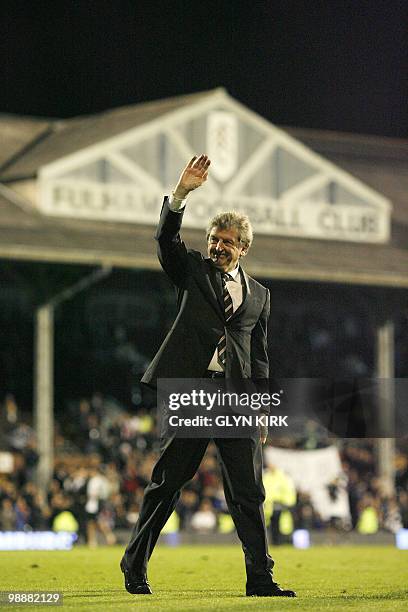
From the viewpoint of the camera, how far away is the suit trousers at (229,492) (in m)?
8.11

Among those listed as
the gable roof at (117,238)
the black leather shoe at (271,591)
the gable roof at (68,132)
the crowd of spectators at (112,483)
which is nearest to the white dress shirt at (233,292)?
the black leather shoe at (271,591)

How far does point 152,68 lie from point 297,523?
1014 centimetres

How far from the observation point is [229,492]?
818cm

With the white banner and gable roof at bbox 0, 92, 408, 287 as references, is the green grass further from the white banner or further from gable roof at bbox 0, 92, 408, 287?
gable roof at bbox 0, 92, 408, 287

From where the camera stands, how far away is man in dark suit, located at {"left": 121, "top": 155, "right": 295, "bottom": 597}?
8078mm

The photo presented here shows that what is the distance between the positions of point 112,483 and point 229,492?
55.5 feet

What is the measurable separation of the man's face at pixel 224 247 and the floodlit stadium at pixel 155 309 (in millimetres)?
11153

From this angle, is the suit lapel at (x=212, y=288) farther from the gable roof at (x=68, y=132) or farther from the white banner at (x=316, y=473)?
the gable roof at (x=68, y=132)

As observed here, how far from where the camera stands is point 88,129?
29906mm

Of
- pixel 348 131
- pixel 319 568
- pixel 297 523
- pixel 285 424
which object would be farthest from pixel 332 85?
pixel 348 131

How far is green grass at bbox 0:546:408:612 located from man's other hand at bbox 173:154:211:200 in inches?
83.5

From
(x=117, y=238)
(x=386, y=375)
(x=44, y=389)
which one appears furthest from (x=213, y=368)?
(x=386, y=375)

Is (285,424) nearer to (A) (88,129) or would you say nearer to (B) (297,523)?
(B) (297,523)

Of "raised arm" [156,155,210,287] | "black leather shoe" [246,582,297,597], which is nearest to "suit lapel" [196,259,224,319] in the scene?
"raised arm" [156,155,210,287]
